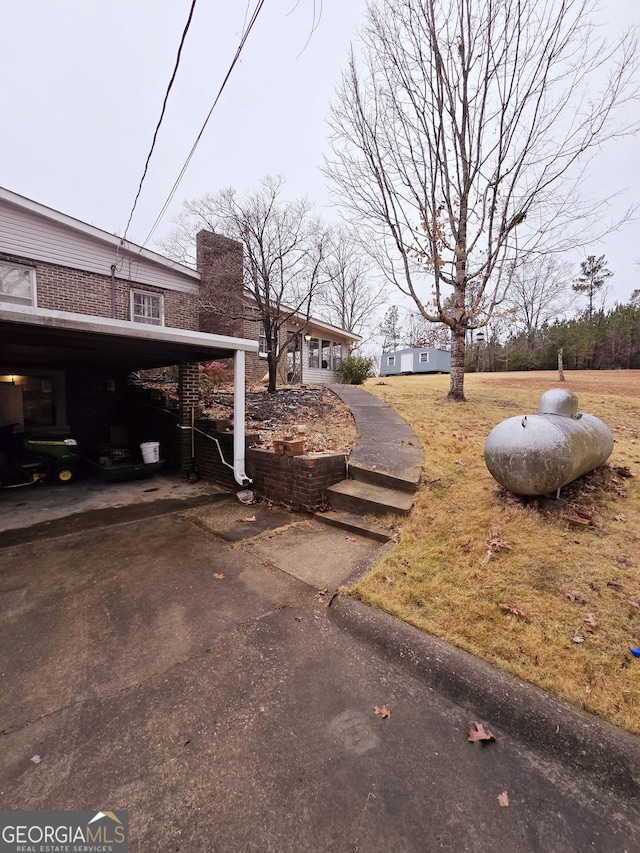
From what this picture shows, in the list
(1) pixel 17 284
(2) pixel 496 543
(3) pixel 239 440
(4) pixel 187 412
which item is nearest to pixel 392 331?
(1) pixel 17 284

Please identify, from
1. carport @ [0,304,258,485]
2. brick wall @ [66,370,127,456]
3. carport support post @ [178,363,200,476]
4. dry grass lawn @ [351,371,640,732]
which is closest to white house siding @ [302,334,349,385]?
brick wall @ [66,370,127,456]

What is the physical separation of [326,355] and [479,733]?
17.8m

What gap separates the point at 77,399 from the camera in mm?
9305

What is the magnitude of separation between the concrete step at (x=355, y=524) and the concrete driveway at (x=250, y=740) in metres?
1.08

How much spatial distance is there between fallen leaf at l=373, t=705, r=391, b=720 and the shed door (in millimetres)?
34667

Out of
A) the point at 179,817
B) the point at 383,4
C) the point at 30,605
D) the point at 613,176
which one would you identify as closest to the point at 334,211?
the point at 383,4

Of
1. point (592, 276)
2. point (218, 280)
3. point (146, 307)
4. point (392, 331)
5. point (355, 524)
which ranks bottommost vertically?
point (355, 524)

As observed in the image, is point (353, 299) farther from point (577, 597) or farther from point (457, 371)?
point (577, 597)

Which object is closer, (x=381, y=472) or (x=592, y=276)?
Result: (x=381, y=472)

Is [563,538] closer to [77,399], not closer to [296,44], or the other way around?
[296,44]

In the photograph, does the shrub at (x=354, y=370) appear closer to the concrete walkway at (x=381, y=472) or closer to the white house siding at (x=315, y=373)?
the white house siding at (x=315, y=373)

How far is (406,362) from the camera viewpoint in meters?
35.2

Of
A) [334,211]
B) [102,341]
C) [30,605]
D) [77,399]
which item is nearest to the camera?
[30,605]

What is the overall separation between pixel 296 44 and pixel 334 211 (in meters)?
7.41
